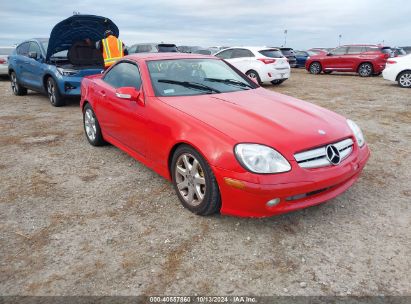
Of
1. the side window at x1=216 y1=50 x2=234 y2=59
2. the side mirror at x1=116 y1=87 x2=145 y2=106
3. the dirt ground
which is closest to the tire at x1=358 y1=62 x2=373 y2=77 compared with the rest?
the side window at x1=216 y1=50 x2=234 y2=59

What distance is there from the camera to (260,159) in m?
2.74

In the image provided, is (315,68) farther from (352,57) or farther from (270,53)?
(270,53)

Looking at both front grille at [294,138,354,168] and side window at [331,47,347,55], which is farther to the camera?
side window at [331,47,347,55]

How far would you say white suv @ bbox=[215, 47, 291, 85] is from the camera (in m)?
11.9

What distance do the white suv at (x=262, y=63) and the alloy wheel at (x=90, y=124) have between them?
7.38 metres

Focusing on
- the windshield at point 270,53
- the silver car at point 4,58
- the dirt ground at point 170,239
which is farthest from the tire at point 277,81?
the silver car at point 4,58

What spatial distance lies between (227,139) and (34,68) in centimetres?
778

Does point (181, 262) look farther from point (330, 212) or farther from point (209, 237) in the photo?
point (330, 212)

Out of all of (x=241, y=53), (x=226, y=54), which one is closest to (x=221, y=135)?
(x=241, y=53)

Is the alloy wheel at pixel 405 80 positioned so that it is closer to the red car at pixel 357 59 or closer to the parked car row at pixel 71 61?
the parked car row at pixel 71 61

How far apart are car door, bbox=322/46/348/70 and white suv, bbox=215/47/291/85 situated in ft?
20.6

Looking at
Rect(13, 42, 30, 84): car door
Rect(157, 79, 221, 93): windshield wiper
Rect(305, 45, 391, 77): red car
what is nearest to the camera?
Rect(157, 79, 221, 93): windshield wiper

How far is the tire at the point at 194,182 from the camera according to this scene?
296 centimetres

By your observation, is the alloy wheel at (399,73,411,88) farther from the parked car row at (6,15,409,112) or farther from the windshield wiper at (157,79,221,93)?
the windshield wiper at (157,79,221,93)
